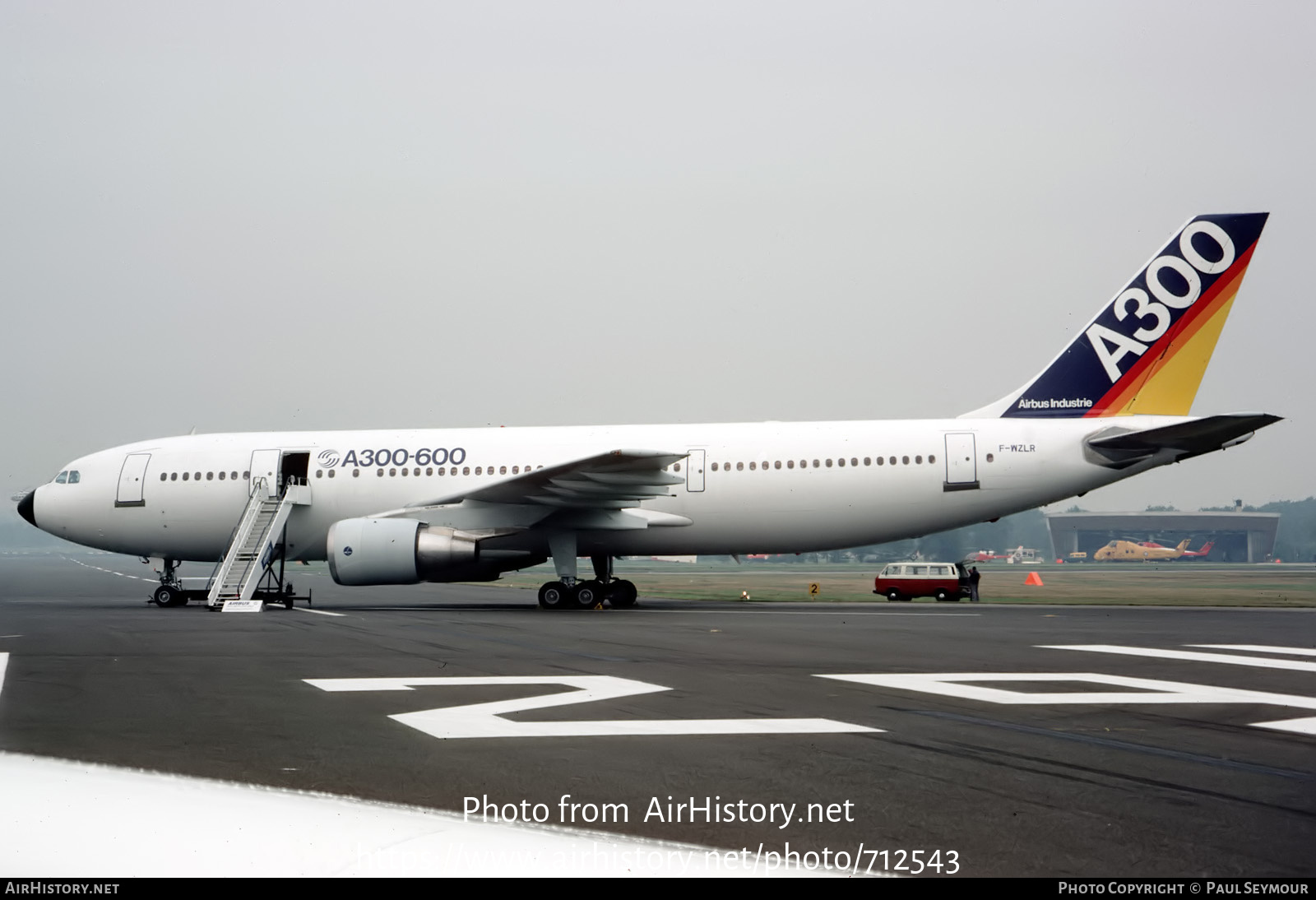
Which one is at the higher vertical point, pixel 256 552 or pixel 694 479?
pixel 694 479

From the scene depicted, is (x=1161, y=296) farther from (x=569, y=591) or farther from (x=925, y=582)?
(x=569, y=591)

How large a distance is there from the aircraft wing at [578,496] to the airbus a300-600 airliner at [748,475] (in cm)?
5

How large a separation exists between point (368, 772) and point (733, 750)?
1.94m

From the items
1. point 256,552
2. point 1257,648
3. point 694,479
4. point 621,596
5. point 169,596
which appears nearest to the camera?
point 1257,648

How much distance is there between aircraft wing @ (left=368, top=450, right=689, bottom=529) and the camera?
21.9m

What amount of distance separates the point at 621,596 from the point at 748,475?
3873 mm

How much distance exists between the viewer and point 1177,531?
12106cm

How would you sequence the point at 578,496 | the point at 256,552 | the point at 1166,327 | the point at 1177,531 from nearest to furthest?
the point at 578,496, the point at 1166,327, the point at 256,552, the point at 1177,531

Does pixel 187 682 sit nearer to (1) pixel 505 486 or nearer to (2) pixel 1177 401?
(1) pixel 505 486

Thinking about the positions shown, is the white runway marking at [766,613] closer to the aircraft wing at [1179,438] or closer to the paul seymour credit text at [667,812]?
the aircraft wing at [1179,438]

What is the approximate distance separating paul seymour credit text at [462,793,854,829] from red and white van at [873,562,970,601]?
27.6 metres

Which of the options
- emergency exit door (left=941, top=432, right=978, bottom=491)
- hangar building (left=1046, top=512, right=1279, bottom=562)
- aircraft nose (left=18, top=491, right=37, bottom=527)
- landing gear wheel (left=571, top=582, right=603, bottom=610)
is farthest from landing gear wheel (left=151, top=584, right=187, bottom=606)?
hangar building (left=1046, top=512, right=1279, bottom=562)

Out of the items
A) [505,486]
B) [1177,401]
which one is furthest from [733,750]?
[1177,401]

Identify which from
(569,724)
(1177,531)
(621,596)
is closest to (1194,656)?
(569,724)
